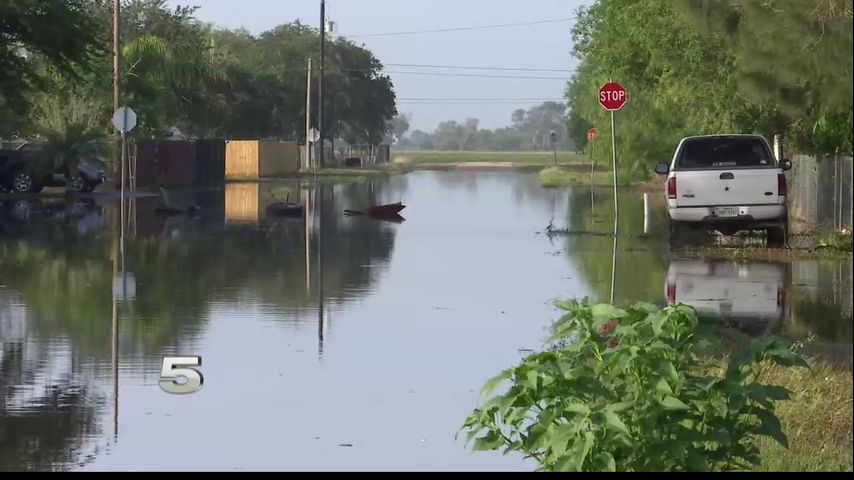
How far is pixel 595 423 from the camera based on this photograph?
661cm

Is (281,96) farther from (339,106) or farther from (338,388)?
(338,388)

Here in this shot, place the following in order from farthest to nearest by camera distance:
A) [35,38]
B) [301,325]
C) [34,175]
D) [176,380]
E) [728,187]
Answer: [34,175], [35,38], [728,187], [301,325], [176,380]

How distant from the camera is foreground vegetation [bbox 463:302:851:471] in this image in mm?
6676

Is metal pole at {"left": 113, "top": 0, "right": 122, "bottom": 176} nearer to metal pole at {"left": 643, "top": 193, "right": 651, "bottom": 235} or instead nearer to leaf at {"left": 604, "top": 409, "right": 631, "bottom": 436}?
metal pole at {"left": 643, "top": 193, "right": 651, "bottom": 235}

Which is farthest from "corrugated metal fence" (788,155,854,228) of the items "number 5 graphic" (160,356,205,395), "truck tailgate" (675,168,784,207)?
Answer: "number 5 graphic" (160,356,205,395)

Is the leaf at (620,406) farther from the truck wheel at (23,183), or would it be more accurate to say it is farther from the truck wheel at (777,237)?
the truck wheel at (23,183)

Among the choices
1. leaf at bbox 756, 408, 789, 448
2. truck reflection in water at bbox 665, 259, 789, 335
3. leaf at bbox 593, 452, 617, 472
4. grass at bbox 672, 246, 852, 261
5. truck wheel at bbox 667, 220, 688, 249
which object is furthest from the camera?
truck wheel at bbox 667, 220, 688, 249

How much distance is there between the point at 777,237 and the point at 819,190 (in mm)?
3636

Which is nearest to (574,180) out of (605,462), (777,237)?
(777,237)

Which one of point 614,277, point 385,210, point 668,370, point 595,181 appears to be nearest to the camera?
point 668,370

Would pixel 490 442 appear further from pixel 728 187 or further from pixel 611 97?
pixel 611 97

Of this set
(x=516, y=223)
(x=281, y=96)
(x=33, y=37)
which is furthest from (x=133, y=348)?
(x=281, y=96)

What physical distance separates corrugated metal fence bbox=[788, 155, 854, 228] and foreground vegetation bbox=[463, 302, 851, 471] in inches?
561

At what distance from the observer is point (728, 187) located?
78.1ft
